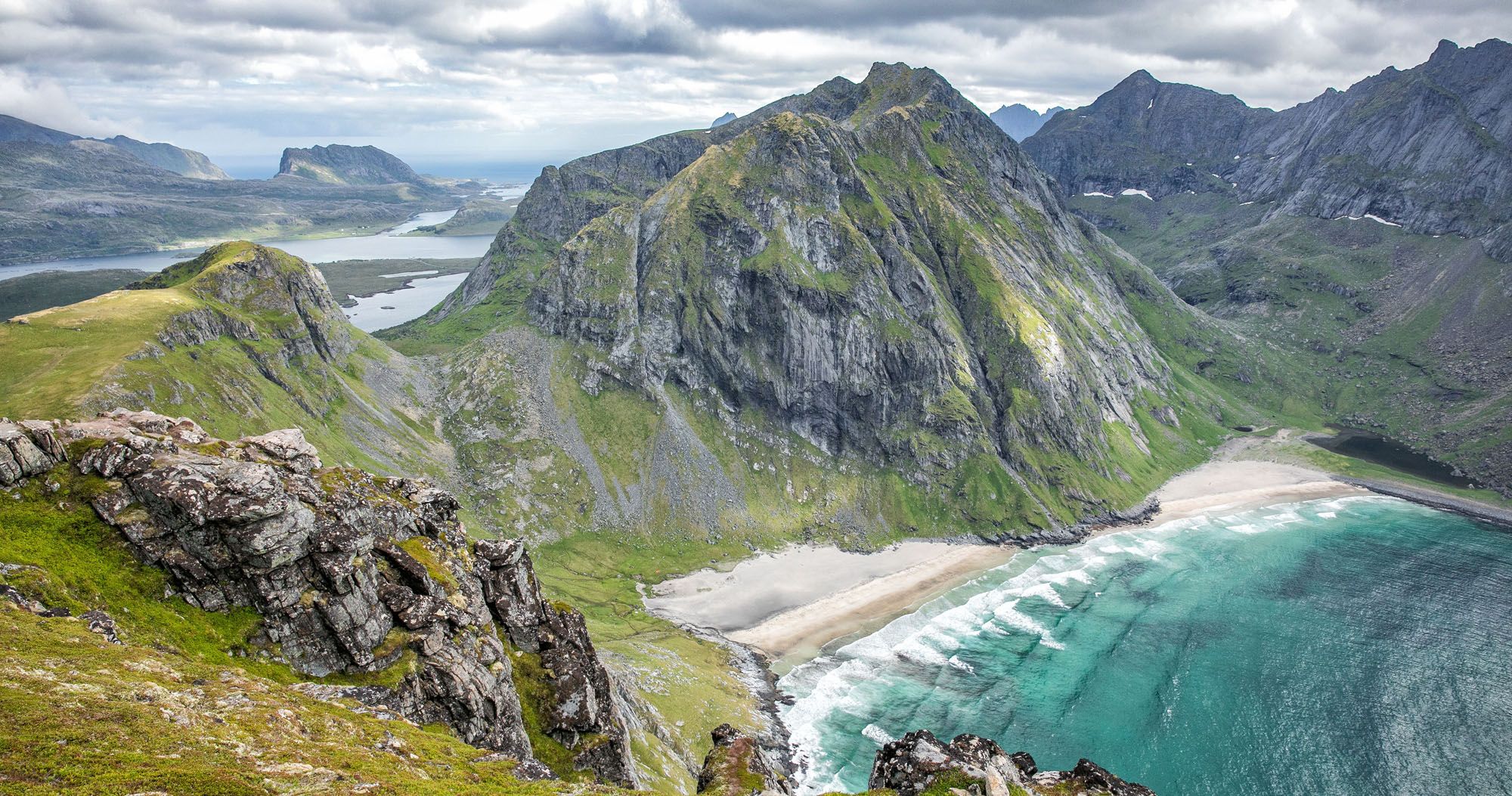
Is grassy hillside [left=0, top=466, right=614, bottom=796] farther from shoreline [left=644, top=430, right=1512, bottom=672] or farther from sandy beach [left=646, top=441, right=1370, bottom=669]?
sandy beach [left=646, top=441, right=1370, bottom=669]

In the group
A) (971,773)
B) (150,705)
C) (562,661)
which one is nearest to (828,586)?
(562,661)

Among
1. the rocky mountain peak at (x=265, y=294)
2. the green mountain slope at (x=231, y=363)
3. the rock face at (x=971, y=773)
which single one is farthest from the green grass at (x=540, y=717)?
the rocky mountain peak at (x=265, y=294)

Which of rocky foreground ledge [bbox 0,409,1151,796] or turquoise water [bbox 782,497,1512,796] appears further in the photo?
turquoise water [bbox 782,497,1512,796]

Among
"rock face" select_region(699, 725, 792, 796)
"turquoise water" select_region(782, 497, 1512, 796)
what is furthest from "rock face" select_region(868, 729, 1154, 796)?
"turquoise water" select_region(782, 497, 1512, 796)

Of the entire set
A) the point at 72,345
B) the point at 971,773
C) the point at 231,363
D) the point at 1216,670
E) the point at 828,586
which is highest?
the point at 72,345

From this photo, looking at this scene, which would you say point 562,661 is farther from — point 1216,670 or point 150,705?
point 1216,670

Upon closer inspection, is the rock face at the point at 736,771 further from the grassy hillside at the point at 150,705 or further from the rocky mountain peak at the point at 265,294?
the rocky mountain peak at the point at 265,294

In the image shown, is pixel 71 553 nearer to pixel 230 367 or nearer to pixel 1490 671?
pixel 230 367
